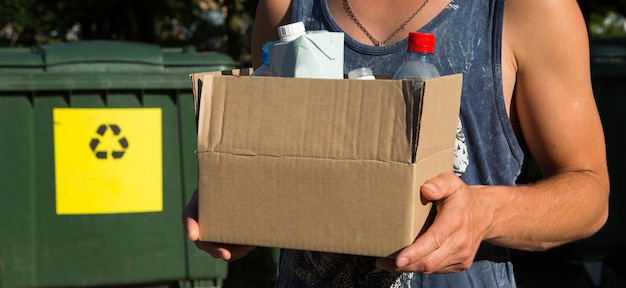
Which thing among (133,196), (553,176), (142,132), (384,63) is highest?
(384,63)

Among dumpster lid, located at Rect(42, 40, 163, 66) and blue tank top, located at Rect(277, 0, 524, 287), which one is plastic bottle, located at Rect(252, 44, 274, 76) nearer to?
blue tank top, located at Rect(277, 0, 524, 287)

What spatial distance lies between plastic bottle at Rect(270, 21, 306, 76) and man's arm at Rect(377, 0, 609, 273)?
0.43 metres

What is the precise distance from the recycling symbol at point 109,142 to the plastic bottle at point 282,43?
2.62 metres

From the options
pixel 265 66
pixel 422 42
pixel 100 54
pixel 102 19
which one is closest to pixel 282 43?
pixel 265 66

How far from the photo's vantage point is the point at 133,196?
4.10 m

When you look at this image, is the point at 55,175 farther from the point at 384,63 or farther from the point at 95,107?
the point at 384,63

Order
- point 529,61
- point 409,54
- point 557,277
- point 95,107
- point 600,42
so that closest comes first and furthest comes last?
point 409,54
point 529,61
point 95,107
point 600,42
point 557,277

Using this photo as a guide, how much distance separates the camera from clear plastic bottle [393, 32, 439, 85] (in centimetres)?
152

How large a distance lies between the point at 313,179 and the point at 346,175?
56 mm

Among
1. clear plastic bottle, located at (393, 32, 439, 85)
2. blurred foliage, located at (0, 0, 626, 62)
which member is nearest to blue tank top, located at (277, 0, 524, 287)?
clear plastic bottle, located at (393, 32, 439, 85)

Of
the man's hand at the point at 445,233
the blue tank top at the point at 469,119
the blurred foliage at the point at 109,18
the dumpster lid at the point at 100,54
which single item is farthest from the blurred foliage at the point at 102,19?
the man's hand at the point at 445,233

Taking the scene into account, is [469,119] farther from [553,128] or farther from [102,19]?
[102,19]

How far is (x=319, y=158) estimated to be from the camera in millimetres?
1415

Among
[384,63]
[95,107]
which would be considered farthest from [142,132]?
[384,63]
